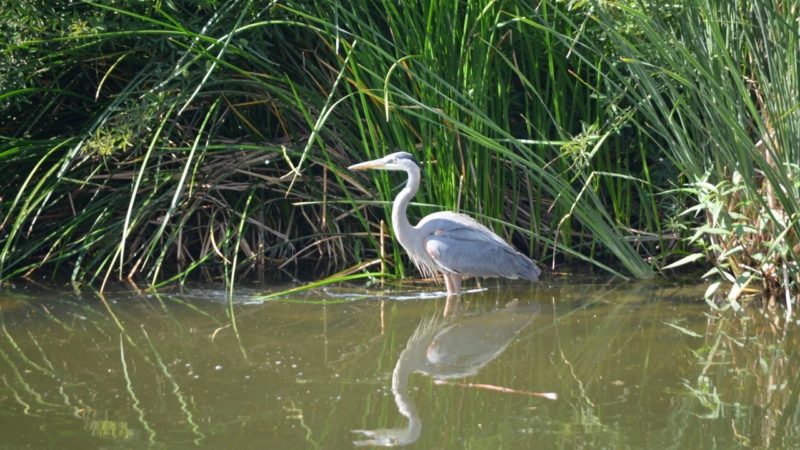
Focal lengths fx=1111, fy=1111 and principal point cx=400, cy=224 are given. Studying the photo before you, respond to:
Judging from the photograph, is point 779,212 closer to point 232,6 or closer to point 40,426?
point 232,6

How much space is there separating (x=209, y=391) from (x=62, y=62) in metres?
2.99

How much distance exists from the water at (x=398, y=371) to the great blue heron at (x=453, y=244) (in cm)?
19

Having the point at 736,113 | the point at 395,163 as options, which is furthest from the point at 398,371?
the point at 736,113

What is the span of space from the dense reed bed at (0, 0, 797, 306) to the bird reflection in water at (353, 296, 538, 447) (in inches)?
27.6

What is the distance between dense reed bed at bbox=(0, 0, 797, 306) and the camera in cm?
641

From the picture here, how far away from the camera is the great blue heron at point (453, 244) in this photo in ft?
21.4

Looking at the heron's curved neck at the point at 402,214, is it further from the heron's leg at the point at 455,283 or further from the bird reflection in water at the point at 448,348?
the bird reflection in water at the point at 448,348

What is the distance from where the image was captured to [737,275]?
20.0 ft

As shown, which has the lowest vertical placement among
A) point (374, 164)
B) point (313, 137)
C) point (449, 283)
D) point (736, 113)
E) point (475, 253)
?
point (449, 283)

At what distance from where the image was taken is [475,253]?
21.5 ft

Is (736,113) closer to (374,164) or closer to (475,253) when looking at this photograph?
(475,253)

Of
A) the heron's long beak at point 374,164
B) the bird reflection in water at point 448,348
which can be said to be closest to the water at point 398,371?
the bird reflection in water at point 448,348

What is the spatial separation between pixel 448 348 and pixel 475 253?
118 cm

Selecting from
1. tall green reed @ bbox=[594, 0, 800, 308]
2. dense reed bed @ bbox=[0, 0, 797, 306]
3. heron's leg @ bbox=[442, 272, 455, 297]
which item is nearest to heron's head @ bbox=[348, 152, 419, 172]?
dense reed bed @ bbox=[0, 0, 797, 306]
